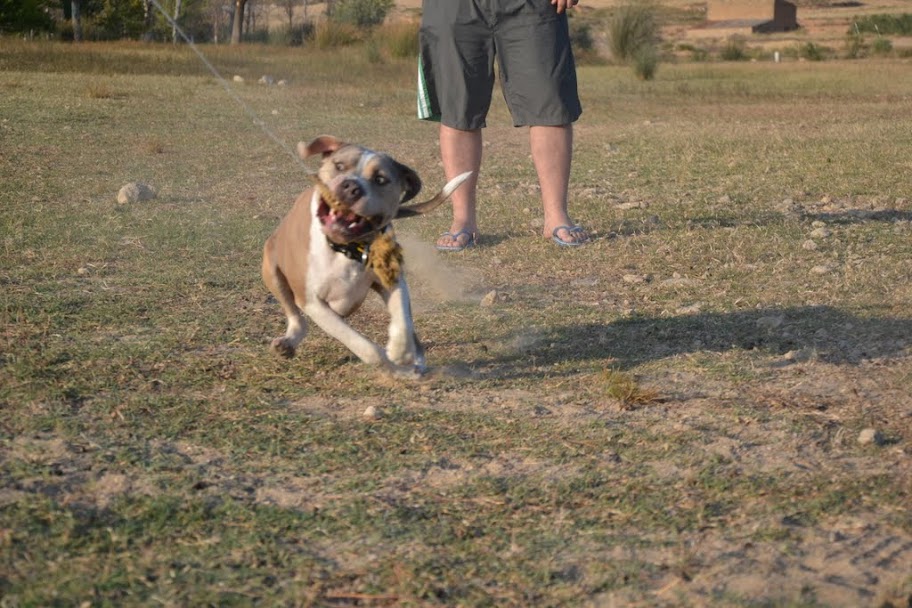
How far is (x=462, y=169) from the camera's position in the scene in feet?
24.7

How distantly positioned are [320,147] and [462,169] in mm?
2709

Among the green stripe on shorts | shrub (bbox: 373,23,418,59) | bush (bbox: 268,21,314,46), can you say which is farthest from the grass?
bush (bbox: 268,21,314,46)

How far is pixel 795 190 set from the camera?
9.43 meters

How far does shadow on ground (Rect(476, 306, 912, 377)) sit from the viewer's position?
16.5 ft

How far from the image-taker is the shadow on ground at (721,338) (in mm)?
5020

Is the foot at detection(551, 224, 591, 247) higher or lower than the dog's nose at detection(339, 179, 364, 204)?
lower

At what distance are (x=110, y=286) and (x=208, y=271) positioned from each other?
554 millimetres

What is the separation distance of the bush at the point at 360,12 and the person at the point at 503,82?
34.1 m

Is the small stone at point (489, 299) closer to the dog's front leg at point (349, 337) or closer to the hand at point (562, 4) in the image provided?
the dog's front leg at point (349, 337)

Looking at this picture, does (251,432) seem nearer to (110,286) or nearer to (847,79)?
(110,286)

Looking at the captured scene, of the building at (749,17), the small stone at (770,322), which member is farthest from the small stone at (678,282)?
the building at (749,17)

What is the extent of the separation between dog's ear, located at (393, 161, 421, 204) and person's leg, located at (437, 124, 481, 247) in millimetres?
2363

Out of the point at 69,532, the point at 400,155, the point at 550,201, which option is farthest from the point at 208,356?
the point at 400,155

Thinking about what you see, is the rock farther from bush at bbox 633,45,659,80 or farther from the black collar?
bush at bbox 633,45,659,80
